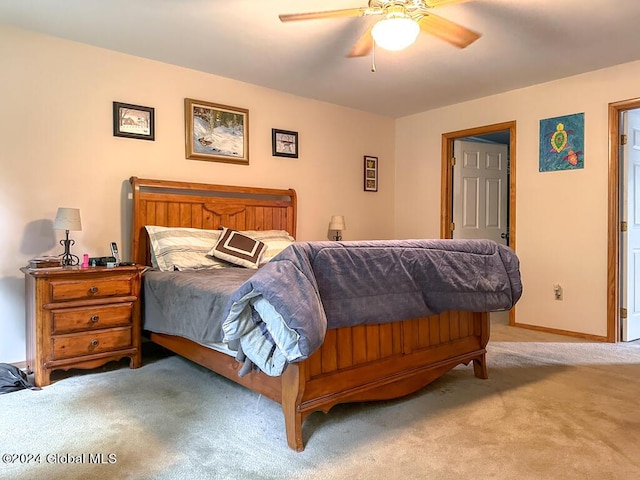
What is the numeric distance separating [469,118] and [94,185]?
3.74m

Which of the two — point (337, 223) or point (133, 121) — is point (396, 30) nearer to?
point (133, 121)

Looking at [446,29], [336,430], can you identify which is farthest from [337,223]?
[336,430]

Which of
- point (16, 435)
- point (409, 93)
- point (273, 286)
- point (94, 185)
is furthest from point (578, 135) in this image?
point (16, 435)

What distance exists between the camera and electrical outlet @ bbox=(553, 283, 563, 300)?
425 centimetres

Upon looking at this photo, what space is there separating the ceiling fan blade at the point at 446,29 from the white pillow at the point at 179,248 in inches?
85.5

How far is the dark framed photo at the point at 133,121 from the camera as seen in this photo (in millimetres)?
3578

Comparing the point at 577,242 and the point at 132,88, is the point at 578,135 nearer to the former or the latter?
the point at 577,242

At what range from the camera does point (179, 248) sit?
11.3 ft

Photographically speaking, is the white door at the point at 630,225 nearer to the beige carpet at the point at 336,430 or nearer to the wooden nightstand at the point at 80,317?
the beige carpet at the point at 336,430

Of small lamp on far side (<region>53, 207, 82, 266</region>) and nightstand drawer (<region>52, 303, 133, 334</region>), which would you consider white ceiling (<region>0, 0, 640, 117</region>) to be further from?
nightstand drawer (<region>52, 303, 133, 334</region>)

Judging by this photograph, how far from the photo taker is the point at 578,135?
4117mm

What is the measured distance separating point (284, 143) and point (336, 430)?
3.16m

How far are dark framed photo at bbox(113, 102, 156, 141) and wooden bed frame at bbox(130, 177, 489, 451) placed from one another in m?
0.39

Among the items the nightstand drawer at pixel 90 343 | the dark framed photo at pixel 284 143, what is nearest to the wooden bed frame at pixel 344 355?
the nightstand drawer at pixel 90 343
